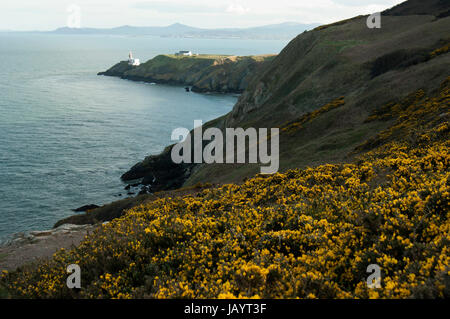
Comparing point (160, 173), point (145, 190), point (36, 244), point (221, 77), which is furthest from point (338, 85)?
point (221, 77)

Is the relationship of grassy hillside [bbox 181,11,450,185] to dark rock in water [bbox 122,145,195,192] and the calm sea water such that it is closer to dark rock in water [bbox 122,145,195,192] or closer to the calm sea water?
dark rock in water [bbox 122,145,195,192]

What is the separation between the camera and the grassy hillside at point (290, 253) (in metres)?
7.05

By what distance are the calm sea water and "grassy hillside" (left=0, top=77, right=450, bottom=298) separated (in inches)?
1457

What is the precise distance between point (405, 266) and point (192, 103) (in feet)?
439

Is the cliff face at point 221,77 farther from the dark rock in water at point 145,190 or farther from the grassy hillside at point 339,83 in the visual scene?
the dark rock in water at point 145,190

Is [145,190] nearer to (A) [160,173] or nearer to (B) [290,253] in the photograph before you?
(A) [160,173]

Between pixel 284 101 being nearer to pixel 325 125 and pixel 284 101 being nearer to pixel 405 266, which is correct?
pixel 325 125

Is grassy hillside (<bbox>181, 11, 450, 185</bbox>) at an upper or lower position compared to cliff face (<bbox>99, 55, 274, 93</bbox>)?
lower

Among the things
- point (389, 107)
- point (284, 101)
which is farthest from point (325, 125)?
point (284, 101)

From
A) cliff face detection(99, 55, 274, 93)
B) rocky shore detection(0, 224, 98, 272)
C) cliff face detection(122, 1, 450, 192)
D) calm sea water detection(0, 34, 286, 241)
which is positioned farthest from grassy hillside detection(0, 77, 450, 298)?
cliff face detection(99, 55, 274, 93)

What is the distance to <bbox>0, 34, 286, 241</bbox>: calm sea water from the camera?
164 ft

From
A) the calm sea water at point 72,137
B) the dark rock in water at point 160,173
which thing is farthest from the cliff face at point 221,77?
the dark rock in water at point 160,173

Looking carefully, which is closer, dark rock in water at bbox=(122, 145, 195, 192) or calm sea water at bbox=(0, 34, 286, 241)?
calm sea water at bbox=(0, 34, 286, 241)

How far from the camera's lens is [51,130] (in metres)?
83.2
